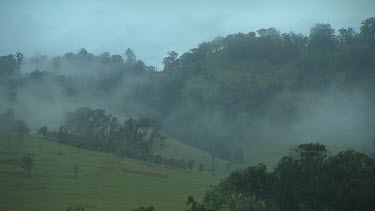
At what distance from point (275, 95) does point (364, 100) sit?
26.4 m

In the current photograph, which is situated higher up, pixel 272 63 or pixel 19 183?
pixel 272 63

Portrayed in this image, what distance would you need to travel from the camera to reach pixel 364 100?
12525cm

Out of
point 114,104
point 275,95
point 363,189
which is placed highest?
point 275,95

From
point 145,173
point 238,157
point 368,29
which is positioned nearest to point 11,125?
point 145,173

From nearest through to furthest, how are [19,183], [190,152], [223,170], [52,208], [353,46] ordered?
[52,208] → [19,183] → [223,170] → [190,152] → [353,46]

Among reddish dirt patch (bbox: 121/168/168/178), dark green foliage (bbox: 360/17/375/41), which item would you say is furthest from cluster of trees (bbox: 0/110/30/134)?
dark green foliage (bbox: 360/17/375/41)

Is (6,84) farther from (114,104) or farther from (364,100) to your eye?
(364,100)

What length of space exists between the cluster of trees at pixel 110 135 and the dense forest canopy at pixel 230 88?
10112 mm

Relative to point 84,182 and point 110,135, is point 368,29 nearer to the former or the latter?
point 110,135

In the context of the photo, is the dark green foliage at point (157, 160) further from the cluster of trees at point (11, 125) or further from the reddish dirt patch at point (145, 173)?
the cluster of trees at point (11, 125)

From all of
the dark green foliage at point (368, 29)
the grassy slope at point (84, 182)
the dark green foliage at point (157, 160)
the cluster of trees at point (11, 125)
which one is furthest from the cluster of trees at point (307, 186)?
the dark green foliage at point (368, 29)

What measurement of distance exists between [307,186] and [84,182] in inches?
1137

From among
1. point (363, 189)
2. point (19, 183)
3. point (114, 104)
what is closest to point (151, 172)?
point (19, 183)

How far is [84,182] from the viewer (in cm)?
5341
